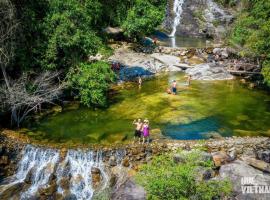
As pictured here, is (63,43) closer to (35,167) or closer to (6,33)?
(6,33)

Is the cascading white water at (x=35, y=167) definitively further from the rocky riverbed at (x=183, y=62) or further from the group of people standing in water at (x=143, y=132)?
the rocky riverbed at (x=183, y=62)

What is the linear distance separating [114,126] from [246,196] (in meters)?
13.0

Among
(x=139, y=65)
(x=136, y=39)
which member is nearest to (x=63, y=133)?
(x=139, y=65)

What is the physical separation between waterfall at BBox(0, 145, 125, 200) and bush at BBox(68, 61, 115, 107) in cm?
843

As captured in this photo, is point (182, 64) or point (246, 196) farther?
point (182, 64)

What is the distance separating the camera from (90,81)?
111 feet

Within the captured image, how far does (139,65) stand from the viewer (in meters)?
48.5

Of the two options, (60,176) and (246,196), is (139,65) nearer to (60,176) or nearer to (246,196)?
(60,176)

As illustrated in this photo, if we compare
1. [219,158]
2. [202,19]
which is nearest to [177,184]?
[219,158]

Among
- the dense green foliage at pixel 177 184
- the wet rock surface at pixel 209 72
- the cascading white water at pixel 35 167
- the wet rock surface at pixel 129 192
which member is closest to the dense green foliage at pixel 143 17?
the wet rock surface at pixel 209 72

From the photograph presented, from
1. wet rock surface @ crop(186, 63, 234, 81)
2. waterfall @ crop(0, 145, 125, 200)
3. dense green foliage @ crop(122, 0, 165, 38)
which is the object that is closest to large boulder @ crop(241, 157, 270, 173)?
waterfall @ crop(0, 145, 125, 200)

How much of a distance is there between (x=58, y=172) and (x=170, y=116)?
1166 cm

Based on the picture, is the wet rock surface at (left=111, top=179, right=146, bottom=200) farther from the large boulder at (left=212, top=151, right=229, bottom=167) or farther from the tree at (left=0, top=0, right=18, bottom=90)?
the tree at (left=0, top=0, right=18, bottom=90)

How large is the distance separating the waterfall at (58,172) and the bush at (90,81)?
8433mm
